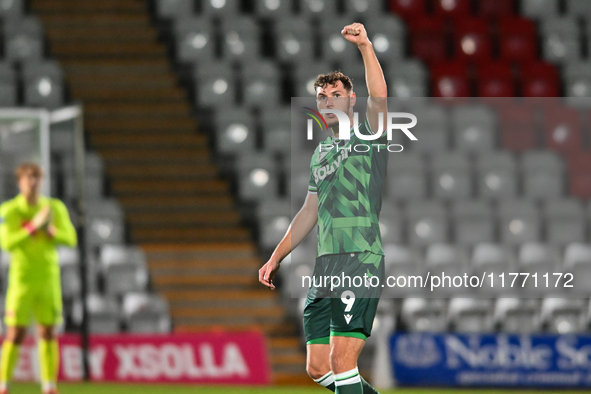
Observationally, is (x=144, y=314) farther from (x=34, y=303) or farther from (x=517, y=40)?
(x=517, y=40)

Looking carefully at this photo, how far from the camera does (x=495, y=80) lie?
907cm

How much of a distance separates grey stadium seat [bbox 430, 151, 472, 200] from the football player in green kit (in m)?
4.55

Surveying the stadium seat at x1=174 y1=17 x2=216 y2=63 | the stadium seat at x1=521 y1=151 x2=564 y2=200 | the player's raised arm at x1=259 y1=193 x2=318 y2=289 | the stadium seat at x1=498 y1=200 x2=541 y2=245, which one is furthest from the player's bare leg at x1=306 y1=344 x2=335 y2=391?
the stadium seat at x1=174 y1=17 x2=216 y2=63

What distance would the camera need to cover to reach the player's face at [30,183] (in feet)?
18.0

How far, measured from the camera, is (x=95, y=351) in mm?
7305

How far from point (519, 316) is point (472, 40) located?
11.3 feet

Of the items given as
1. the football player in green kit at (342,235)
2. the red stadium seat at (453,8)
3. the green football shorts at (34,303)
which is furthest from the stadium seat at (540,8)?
the football player in green kit at (342,235)

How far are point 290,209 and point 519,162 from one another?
6.60 ft

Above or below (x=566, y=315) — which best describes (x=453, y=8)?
above

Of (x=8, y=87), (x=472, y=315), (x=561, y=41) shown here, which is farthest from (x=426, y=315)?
(x=8, y=87)

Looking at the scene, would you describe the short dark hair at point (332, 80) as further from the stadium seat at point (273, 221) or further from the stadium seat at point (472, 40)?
the stadium seat at point (472, 40)

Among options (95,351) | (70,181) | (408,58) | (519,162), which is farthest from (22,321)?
(408,58)

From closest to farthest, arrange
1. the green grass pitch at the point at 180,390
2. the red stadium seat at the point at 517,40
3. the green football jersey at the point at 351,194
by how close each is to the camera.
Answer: the green football jersey at the point at 351,194, the green grass pitch at the point at 180,390, the red stadium seat at the point at 517,40

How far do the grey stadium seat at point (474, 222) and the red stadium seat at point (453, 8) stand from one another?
2.85 metres
